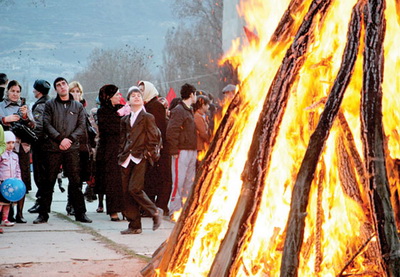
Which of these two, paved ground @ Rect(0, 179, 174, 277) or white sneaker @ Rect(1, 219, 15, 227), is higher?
white sneaker @ Rect(1, 219, 15, 227)

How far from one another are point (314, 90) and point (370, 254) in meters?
0.92

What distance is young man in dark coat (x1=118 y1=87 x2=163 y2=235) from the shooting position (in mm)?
8466

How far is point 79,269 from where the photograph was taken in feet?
19.9

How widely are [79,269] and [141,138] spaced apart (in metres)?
2.84

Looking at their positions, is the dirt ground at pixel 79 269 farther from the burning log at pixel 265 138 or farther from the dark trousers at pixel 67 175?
the dark trousers at pixel 67 175

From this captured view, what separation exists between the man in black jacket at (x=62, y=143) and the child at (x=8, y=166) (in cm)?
46

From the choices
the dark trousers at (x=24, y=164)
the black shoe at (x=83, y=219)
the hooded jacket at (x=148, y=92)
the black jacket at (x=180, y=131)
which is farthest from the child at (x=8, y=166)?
the black jacket at (x=180, y=131)

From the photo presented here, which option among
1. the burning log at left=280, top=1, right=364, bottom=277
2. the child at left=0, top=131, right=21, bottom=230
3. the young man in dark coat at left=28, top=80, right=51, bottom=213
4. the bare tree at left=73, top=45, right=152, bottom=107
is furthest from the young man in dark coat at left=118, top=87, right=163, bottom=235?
the bare tree at left=73, top=45, right=152, bottom=107

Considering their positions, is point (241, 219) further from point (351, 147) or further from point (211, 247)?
point (351, 147)

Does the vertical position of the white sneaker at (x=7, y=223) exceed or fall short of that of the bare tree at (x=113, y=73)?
it falls short

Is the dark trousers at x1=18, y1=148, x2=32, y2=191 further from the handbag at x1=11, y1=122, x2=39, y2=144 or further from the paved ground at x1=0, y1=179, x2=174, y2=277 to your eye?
the paved ground at x1=0, y1=179, x2=174, y2=277

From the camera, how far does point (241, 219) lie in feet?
12.1

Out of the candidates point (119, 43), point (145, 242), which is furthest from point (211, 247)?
point (119, 43)

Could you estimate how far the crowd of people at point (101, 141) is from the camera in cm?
888
